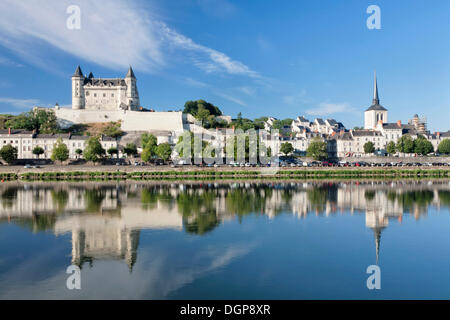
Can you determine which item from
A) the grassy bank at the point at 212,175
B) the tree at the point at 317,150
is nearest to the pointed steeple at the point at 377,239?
the grassy bank at the point at 212,175

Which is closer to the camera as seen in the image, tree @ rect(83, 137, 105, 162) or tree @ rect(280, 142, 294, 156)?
tree @ rect(83, 137, 105, 162)

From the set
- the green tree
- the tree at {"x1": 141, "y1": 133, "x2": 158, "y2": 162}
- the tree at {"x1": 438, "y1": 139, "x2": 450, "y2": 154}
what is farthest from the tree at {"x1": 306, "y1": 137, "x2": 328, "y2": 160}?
the green tree

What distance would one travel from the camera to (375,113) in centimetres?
7156

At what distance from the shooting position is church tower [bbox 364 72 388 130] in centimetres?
7156

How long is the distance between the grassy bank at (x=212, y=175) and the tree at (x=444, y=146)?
2191 centimetres

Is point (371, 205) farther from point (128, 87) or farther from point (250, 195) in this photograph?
point (128, 87)

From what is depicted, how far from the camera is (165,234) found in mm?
13828

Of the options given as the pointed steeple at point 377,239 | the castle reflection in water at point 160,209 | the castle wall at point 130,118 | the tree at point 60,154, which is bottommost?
the pointed steeple at point 377,239

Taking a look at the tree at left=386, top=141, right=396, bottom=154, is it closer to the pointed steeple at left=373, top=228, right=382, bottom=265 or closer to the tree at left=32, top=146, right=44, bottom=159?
the pointed steeple at left=373, top=228, right=382, bottom=265

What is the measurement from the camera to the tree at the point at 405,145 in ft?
185

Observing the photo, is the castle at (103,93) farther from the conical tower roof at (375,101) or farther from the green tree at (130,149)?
the conical tower roof at (375,101)

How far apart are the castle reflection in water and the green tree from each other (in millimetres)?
23990

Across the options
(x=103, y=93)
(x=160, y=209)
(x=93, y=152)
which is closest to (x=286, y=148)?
(x=93, y=152)

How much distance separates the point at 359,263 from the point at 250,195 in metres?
14.5
